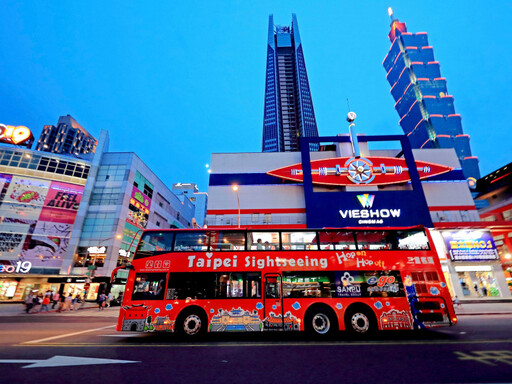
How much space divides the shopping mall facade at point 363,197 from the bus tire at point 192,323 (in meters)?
19.1

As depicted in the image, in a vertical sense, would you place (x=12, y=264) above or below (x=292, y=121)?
below

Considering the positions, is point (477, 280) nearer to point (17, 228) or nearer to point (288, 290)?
point (288, 290)

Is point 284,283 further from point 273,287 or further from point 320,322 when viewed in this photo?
point 320,322

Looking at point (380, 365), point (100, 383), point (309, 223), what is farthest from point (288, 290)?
point (309, 223)

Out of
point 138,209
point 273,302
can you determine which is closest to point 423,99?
point 138,209

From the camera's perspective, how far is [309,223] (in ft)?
89.4

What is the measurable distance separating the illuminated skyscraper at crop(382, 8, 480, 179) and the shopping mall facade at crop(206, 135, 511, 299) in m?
79.1

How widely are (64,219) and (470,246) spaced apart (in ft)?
169

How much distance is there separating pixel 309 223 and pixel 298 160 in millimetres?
9254

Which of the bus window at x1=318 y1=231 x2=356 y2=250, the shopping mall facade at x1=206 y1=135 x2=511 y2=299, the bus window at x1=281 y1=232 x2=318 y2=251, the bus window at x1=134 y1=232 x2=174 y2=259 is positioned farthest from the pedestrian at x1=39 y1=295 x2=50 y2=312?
the bus window at x1=318 y1=231 x2=356 y2=250

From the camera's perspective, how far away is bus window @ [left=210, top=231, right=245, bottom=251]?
31.3ft

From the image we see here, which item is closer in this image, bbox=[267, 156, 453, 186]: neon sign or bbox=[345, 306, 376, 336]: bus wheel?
bbox=[345, 306, 376, 336]: bus wheel

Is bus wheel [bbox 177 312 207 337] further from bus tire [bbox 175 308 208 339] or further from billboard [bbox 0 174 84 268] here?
billboard [bbox 0 174 84 268]

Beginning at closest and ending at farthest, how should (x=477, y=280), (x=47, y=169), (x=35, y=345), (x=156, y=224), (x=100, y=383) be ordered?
(x=100, y=383)
(x=35, y=345)
(x=477, y=280)
(x=47, y=169)
(x=156, y=224)
